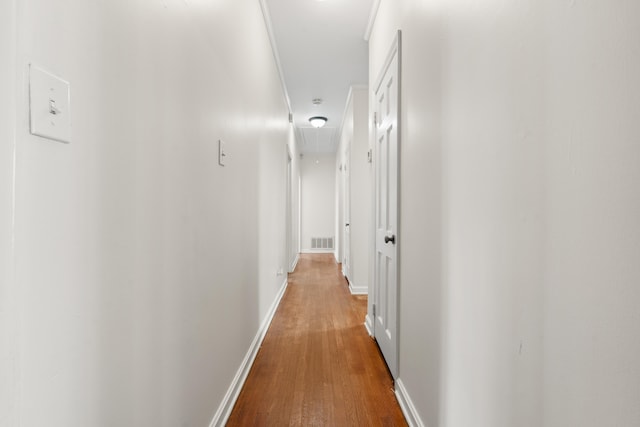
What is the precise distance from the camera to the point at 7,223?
53cm

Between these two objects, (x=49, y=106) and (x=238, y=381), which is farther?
(x=238, y=381)

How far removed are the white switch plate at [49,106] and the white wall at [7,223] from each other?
0.10 feet

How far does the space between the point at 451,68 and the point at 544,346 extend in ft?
3.03

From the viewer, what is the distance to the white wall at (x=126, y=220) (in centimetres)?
58

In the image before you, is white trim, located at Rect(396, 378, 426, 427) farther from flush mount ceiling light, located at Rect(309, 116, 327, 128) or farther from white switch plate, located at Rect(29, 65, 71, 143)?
flush mount ceiling light, located at Rect(309, 116, 327, 128)

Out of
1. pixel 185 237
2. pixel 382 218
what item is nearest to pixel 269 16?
pixel 382 218

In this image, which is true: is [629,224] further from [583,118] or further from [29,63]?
[29,63]

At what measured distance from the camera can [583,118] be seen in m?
0.61

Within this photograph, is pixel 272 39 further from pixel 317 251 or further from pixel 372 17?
pixel 317 251

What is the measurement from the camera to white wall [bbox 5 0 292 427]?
1.92 ft

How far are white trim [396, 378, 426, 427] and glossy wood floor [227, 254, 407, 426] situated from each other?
4cm

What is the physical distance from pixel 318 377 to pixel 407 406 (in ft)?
2.01

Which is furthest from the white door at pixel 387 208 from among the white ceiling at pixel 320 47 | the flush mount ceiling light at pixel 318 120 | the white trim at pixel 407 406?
the flush mount ceiling light at pixel 318 120

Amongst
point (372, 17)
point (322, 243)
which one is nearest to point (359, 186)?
point (372, 17)
